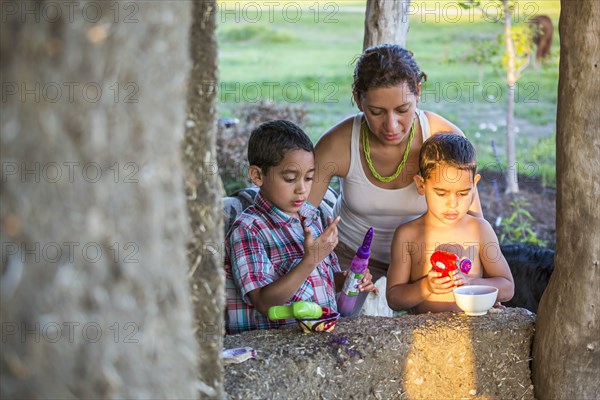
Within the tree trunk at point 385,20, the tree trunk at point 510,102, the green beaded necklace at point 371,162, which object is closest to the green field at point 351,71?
the tree trunk at point 510,102

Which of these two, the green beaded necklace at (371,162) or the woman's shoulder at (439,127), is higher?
the woman's shoulder at (439,127)

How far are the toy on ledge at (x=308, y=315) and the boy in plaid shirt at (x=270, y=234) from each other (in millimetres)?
199

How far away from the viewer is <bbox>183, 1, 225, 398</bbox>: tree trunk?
2.08 metres

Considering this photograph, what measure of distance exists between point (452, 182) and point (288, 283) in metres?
0.76

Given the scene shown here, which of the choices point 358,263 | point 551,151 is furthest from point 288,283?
point 551,151

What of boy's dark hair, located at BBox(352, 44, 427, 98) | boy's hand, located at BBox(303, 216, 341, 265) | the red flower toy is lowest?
the red flower toy

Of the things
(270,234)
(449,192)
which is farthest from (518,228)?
(270,234)

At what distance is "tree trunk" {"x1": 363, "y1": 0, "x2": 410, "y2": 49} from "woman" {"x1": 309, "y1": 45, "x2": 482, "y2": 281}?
114 centimetres

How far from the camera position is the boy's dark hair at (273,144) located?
3.14 metres

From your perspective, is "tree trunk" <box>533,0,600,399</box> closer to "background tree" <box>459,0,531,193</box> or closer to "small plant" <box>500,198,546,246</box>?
"small plant" <box>500,198,546,246</box>

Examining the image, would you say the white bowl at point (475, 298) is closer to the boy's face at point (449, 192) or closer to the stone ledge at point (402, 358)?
the stone ledge at point (402, 358)

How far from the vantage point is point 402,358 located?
2.87 m

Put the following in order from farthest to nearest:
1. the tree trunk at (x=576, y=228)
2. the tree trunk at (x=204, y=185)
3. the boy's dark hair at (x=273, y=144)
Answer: the boy's dark hair at (x=273, y=144) < the tree trunk at (x=576, y=228) < the tree trunk at (x=204, y=185)

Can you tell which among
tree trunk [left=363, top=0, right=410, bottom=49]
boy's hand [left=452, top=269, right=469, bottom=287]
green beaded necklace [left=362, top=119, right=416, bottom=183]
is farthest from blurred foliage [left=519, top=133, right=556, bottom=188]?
boy's hand [left=452, top=269, right=469, bottom=287]
